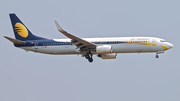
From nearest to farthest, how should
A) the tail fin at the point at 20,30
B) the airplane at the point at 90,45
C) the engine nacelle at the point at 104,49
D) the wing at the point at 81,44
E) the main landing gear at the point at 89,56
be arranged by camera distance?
the wing at the point at 81,44 → the engine nacelle at the point at 104,49 → the airplane at the point at 90,45 → the main landing gear at the point at 89,56 → the tail fin at the point at 20,30

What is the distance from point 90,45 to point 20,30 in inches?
520

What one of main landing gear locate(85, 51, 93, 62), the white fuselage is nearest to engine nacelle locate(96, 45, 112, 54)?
the white fuselage

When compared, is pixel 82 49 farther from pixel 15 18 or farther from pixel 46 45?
pixel 15 18

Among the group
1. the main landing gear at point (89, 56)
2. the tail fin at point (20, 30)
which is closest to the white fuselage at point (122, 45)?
the main landing gear at point (89, 56)

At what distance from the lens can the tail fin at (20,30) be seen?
2173 inches

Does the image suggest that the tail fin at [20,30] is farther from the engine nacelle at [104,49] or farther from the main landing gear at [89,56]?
the engine nacelle at [104,49]

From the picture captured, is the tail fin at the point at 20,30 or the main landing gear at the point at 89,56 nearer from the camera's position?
the main landing gear at the point at 89,56

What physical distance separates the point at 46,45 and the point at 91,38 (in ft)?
24.8

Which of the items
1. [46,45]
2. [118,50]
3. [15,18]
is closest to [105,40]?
[118,50]

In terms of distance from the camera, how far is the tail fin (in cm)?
5519

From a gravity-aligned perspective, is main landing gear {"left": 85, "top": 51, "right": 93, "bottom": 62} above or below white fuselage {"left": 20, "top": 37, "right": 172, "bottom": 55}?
below

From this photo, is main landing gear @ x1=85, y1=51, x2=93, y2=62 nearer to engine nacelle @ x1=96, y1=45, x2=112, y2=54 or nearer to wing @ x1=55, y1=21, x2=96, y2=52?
wing @ x1=55, y1=21, x2=96, y2=52

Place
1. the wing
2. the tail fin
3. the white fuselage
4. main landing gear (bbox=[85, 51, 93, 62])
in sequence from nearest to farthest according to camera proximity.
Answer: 1. the wing
2. the white fuselage
3. main landing gear (bbox=[85, 51, 93, 62])
4. the tail fin

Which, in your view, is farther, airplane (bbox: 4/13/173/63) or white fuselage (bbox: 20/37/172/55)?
white fuselage (bbox: 20/37/172/55)
